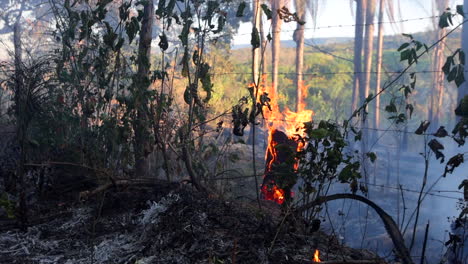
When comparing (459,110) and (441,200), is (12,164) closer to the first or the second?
(459,110)

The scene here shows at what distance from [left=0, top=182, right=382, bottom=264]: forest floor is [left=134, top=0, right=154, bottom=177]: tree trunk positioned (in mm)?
680

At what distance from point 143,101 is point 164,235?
64.2 inches

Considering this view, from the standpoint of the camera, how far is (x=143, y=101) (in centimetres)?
444

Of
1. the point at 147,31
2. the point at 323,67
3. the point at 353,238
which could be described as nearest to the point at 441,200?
the point at 353,238

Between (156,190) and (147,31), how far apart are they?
2.00 meters

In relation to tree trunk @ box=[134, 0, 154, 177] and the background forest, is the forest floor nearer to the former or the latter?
the background forest

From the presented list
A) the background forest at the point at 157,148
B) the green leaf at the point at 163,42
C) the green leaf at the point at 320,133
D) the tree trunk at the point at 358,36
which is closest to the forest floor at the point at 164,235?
the background forest at the point at 157,148

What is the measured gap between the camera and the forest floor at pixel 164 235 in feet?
9.73

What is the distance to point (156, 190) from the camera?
4.01m

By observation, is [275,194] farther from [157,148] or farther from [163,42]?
[163,42]

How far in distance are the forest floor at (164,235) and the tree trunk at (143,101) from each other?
0.68 m

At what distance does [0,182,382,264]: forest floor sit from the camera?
117 inches

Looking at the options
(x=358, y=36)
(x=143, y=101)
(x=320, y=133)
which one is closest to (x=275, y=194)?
(x=143, y=101)

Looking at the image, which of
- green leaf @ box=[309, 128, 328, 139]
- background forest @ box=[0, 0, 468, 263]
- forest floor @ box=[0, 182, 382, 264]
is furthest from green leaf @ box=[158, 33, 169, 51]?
green leaf @ box=[309, 128, 328, 139]
